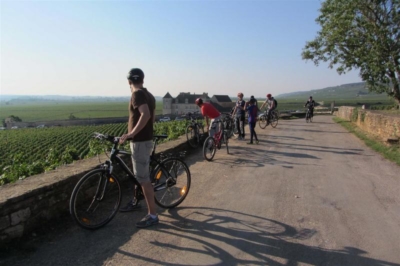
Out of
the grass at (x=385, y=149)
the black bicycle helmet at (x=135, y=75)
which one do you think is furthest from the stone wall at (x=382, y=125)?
the black bicycle helmet at (x=135, y=75)

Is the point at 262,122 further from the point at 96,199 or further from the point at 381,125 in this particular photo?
the point at 96,199

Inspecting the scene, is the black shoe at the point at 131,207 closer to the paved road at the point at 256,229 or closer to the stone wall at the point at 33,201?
the paved road at the point at 256,229

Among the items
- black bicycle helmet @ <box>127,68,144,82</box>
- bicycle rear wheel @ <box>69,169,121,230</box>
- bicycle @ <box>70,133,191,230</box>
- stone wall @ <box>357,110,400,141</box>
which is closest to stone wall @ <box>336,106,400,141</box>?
stone wall @ <box>357,110,400,141</box>

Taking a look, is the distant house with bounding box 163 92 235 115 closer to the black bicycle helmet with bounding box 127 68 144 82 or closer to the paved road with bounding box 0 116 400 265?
the paved road with bounding box 0 116 400 265

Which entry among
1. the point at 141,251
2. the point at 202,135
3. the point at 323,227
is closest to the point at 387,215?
the point at 323,227

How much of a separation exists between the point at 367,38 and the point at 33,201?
2359 centimetres

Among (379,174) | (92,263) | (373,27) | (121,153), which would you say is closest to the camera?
(92,263)

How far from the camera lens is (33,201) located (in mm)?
3432

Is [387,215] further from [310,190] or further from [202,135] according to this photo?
[202,135]

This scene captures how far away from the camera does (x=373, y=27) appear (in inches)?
813

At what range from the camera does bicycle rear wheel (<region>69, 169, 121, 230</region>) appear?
3686 millimetres

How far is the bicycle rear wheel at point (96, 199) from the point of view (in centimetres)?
369

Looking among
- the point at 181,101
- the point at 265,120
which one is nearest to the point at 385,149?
the point at 265,120

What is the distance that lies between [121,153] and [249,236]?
6.52ft
